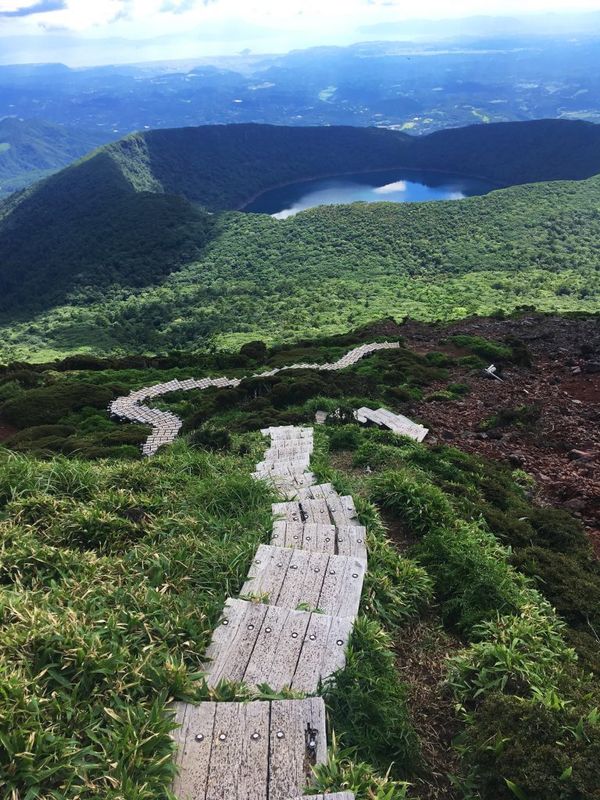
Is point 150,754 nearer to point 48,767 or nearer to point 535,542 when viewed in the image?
point 48,767

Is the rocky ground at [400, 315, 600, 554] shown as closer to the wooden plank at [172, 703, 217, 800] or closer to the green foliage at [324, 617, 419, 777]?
the green foliage at [324, 617, 419, 777]

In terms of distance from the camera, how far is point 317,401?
16.0 metres

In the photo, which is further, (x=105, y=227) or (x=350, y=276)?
(x=105, y=227)

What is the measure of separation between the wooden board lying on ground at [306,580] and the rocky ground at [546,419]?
19.7 ft

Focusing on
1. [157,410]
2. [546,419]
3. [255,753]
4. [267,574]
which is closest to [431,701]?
[255,753]

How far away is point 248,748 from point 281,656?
1.00 meters

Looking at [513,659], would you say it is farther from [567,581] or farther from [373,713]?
[567,581]

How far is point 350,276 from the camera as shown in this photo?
98.4 meters

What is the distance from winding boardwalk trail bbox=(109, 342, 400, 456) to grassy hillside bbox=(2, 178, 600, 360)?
100 ft

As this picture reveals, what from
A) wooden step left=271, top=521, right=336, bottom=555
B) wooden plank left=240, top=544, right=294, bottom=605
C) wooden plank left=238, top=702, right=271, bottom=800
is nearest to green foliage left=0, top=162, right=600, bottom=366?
wooden step left=271, top=521, right=336, bottom=555

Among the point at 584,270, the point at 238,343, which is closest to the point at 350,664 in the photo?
the point at 238,343

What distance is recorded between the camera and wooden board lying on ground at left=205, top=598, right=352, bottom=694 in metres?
4.76

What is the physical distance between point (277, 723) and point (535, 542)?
20.2ft

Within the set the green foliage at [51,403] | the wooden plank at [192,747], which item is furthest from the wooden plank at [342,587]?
the green foliage at [51,403]
